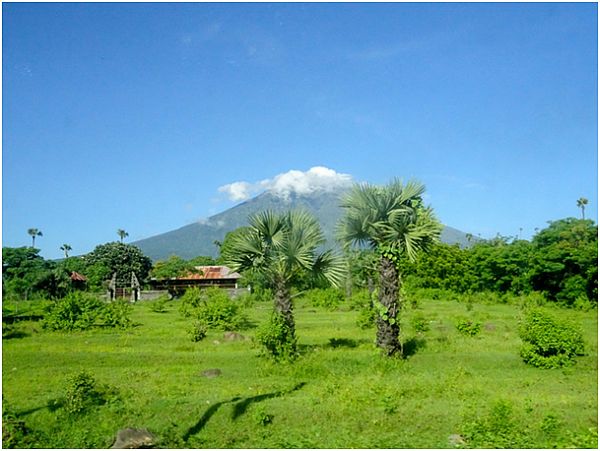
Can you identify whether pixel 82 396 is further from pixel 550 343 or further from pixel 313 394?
pixel 550 343

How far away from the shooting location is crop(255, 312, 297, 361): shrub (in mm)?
14109

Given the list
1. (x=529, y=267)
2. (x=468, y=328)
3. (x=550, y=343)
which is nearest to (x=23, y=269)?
(x=468, y=328)

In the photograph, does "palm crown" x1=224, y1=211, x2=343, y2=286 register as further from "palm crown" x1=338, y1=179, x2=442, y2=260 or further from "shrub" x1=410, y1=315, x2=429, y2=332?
"shrub" x1=410, y1=315, x2=429, y2=332

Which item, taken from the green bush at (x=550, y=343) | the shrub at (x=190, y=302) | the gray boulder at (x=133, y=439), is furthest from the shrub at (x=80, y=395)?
the shrub at (x=190, y=302)

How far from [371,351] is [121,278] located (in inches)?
1728

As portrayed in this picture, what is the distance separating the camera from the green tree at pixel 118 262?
172 ft

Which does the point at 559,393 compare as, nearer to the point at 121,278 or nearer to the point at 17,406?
the point at 17,406

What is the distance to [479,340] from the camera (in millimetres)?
18062

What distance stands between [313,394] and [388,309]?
16.4ft

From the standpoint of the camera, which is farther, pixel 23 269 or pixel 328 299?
pixel 23 269

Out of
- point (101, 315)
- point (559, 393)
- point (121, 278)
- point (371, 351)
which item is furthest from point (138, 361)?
point (121, 278)

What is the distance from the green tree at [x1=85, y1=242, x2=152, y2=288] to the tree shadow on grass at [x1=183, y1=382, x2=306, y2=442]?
4363 cm

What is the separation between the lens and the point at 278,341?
1424cm

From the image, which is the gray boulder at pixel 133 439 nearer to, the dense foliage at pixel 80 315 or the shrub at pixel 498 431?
the shrub at pixel 498 431
